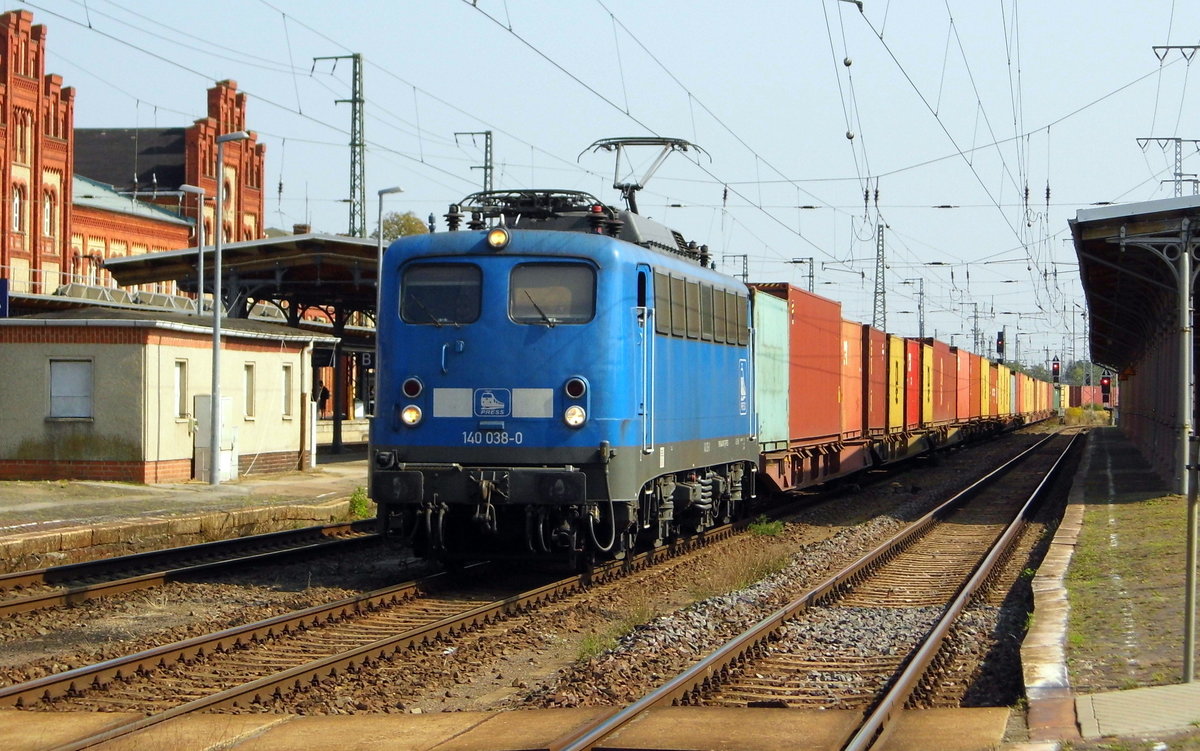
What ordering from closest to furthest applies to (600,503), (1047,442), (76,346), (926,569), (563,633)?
(563,633)
(600,503)
(926,569)
(76,346)
(1047,442)

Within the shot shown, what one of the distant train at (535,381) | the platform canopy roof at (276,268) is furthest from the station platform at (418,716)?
the platform canopy roof at (276,268)

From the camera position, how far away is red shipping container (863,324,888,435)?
2789 centimetres

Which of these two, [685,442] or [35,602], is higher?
[685,442]

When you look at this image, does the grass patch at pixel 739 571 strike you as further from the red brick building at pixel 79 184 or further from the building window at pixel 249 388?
the red brick building at pixel 79 184

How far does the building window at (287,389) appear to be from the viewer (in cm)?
2955

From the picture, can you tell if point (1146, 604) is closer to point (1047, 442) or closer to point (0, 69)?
point (1047, 442)

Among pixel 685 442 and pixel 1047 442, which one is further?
pixel 1047 442

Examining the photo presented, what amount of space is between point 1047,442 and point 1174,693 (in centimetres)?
5374

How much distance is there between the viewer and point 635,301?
12.6 metres

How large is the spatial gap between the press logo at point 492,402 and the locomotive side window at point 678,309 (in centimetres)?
211

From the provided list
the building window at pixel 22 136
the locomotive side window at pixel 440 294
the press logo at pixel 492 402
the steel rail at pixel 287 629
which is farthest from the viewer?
the building window at pixel 22 136

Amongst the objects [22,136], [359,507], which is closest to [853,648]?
[359,507]

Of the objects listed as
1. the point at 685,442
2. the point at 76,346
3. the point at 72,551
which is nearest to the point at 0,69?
the point at 76,346

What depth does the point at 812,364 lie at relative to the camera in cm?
2236
